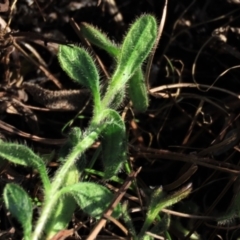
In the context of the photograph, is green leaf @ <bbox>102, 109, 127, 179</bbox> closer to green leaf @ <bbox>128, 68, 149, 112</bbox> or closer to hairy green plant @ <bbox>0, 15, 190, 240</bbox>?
hairy green plant @ <bbox>0, 15, 190, 240</bbox>

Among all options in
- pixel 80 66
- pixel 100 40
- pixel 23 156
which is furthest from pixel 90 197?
pixel 100 40

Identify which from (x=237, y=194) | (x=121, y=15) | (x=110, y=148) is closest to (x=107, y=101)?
(x=110, y=148)

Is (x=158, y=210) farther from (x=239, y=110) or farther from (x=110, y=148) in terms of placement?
(x=239, y=110)

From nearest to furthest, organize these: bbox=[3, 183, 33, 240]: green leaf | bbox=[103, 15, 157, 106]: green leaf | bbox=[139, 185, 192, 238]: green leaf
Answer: bbox=[3, 183, 33, 240]: green leaf < bbox=[139, 185, 192, 238]: green leaf < bbox=[103, 15, 157, 106]: green leaf

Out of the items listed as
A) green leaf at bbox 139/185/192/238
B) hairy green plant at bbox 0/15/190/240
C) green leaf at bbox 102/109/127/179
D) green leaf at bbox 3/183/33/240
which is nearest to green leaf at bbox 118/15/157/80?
hairy green plant at bbox 0/15/190/240

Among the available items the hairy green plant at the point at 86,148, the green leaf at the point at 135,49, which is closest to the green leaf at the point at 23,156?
the hairy green plant at the point at 86,148

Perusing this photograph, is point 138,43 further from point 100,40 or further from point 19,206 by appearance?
point 19,206
